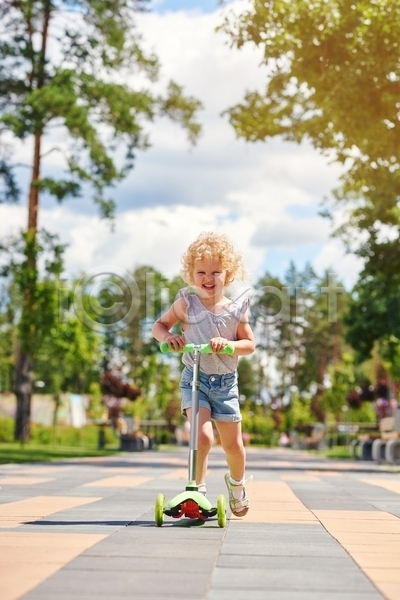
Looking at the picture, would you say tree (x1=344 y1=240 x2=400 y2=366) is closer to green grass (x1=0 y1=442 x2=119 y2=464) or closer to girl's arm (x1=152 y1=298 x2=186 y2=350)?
green grass (x1=0 y1=442 x2=119 y2=464)

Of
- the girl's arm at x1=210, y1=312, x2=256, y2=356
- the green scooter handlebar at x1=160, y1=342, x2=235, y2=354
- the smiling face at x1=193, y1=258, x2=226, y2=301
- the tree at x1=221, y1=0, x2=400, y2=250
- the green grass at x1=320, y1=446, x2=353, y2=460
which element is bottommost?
the green grass at x1=320, y1=446, x2=353, y2=460

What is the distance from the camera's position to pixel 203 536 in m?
5.19

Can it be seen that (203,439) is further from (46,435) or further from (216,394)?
(46,435)

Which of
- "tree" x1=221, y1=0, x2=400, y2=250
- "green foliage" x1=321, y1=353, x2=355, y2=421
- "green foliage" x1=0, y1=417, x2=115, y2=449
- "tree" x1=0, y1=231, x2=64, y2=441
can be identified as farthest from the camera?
"green foliage" x1=321, y1=353, x2=355, y2=421

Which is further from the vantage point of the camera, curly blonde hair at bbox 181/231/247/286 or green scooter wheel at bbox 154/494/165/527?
curly blonde hair at bbox 181/231/247/286

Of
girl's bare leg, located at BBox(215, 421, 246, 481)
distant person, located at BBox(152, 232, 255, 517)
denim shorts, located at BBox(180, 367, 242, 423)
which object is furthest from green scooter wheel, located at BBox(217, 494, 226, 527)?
denim shorts, located at BBox(180, 367, 242, 423)

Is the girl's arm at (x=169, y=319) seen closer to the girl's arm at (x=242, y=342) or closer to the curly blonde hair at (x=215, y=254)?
the curly blonde hair at (x=215, y=254)

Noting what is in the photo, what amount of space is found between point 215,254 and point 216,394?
2.65ft

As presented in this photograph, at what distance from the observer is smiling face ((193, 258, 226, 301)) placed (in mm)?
6008

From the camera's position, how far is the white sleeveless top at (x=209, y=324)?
601cm

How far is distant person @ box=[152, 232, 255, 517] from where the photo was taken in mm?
5961

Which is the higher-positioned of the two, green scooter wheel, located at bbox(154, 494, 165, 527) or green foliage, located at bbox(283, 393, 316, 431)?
green foliage, located at bbox(283, 393, 316, 431)

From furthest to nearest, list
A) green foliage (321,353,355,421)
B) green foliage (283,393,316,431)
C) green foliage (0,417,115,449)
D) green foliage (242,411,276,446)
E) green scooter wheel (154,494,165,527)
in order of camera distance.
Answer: green foliage (283,393,316,431), green foliage (242,411,276,446), green foliage (321,353,355,421), green foliage (0,417,115,449), green scooter wheel (154,494,165,527)

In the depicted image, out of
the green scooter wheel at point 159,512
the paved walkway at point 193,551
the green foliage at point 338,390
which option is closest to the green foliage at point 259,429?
the green foliage at point 338,390
